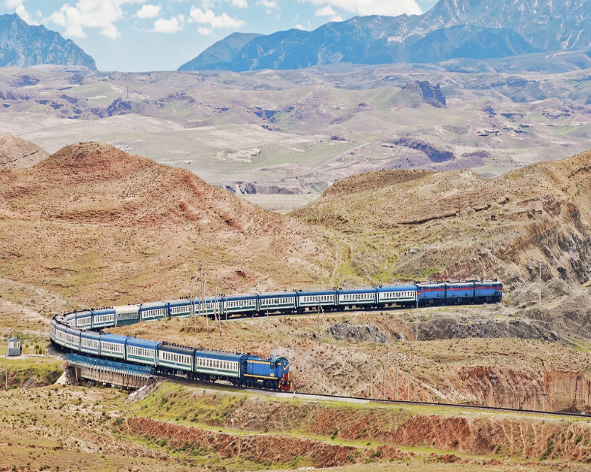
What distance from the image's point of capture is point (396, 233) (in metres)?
176

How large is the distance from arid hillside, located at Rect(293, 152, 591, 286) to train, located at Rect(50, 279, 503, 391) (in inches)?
554

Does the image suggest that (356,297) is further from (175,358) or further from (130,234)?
(175,358)

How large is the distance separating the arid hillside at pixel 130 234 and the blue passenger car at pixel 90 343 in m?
35.4

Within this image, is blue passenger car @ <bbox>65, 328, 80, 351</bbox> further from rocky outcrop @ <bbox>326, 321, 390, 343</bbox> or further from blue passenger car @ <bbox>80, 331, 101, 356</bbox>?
rocky outcrop @ <bbox>326, 321, 390, 343</bbox>

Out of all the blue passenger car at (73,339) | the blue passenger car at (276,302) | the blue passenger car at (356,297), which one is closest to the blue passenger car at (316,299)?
the blue passenger car at (356,297)

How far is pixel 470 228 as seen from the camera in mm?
168500

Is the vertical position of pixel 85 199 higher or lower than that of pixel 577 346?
higher

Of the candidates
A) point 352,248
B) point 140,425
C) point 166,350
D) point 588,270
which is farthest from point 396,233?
point 140,425

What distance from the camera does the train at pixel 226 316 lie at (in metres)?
87.2

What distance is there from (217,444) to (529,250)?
100977mm

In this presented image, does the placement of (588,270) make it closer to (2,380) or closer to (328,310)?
(328,310)

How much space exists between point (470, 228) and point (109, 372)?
84385mm

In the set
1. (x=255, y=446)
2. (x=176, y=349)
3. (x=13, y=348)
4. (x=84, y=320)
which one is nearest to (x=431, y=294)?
(x=84, y=320)

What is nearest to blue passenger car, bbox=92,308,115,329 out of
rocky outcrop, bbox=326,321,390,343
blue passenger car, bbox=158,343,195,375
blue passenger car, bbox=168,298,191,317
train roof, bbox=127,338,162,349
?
blue passenger car, bbox=168,298,191,317
